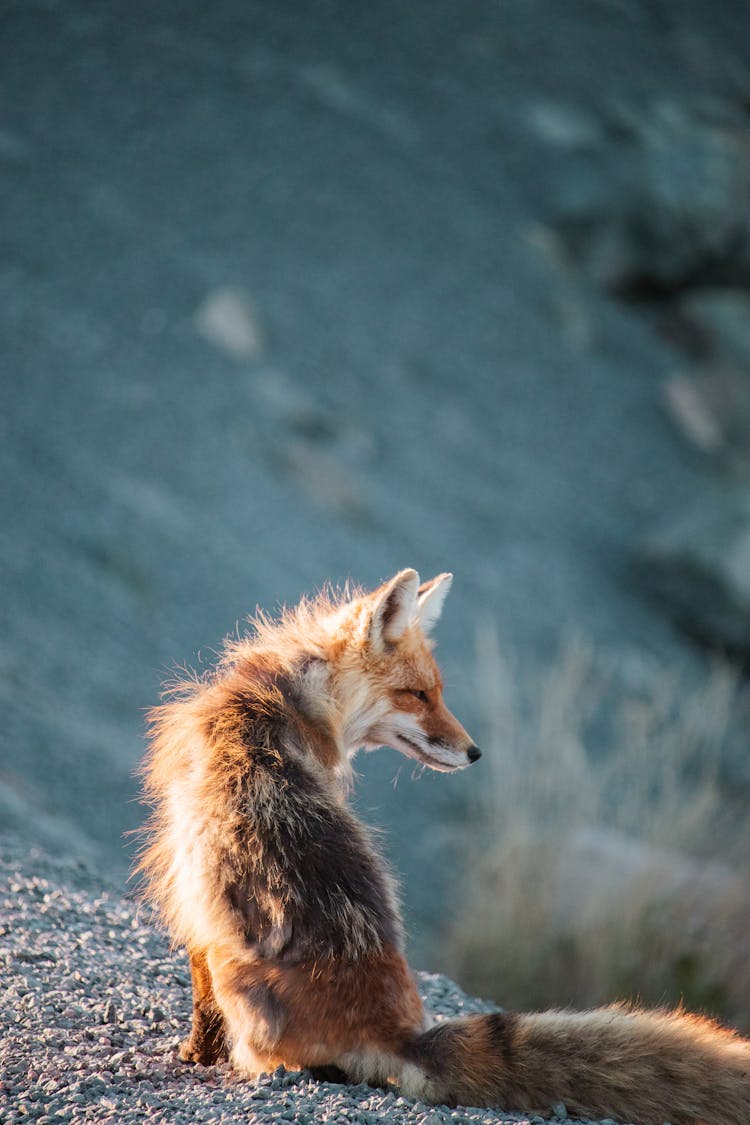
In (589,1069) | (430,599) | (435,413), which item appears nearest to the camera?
(589,1069)

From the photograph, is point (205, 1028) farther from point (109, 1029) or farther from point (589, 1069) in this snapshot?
point (589, 1069)

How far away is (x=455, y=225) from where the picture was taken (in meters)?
17.1

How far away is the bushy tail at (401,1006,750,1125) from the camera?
307 cm

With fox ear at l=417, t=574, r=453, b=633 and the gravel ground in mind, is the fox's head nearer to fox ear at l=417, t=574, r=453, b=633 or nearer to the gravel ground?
fox ear at l=417, t=574, r=453, b=633

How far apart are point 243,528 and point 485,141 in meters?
10.3

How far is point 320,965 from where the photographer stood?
312 centimetres

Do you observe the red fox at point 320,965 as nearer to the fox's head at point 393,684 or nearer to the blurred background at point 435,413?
the fox's head at point 393,684

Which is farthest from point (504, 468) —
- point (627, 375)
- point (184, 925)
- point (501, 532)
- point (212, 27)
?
point (184, 925)

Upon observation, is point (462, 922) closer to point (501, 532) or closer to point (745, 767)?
point (745, 767)

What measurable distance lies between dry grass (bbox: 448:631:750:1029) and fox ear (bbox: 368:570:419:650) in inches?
137

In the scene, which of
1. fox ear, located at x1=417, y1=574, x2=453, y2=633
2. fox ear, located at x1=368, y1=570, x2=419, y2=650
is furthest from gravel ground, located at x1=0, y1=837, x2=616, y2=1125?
fox ear, located at x1=417, y1=574, x2=453, y2=633

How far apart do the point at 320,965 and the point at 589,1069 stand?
791 mm

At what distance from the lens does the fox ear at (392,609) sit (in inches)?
146

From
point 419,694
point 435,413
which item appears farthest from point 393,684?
point 435,413
